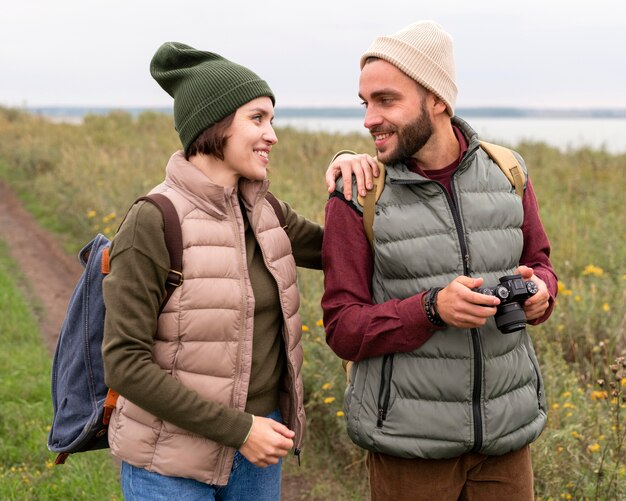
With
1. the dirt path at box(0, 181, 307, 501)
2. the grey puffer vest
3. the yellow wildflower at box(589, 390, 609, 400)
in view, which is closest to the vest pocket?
the grey puffer vest

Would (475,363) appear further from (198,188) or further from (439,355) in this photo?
(198,188)

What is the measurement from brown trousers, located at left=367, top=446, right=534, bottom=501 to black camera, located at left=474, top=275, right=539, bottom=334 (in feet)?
1.55

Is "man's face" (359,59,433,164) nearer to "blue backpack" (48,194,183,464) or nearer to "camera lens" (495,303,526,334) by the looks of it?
"camera lens" (495,303,526,334)

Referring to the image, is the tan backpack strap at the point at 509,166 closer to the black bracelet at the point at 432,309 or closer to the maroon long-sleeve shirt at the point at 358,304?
the maroon long-sleeve shirt at the point at 358,304

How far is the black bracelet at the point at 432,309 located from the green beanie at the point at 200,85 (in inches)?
29.5

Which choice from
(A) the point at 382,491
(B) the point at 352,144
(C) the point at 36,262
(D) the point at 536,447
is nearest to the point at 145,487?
(A) the point at 382,491

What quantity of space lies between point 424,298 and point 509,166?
59cm

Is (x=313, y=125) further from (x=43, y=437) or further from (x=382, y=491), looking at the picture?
(x=382, y=491)

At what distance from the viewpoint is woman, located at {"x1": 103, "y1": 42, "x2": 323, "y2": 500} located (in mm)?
1915

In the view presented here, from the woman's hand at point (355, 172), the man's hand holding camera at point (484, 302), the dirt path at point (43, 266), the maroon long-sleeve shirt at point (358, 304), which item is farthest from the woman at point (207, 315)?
the dirt path at point (43, 266)

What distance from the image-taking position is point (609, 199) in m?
9.30

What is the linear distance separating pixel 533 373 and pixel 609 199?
7.64m

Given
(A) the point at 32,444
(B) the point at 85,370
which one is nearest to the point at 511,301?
(B) the point at 85,370

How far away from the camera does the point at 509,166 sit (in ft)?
7.81
